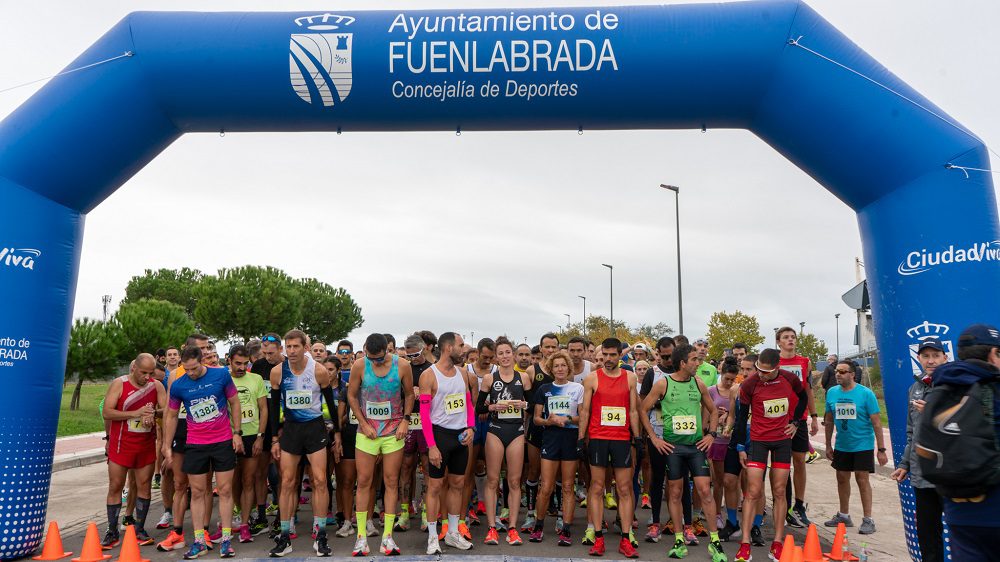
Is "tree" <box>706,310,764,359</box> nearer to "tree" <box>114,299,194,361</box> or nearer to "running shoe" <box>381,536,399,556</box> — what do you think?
"tree" <box>114,299,194,361</box>

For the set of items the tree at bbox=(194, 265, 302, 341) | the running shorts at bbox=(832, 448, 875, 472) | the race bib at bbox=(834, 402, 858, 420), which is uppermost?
the tree at bbox=(194, 265, 302, 341)

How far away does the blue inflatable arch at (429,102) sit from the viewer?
6734mm

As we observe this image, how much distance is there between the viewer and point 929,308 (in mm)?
6320

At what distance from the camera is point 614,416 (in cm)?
730

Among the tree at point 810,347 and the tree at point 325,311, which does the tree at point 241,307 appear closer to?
the tree at point 325,311

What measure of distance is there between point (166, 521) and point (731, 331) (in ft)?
126

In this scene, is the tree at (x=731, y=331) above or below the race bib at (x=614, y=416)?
above

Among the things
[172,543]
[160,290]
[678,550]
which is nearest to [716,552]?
[678,550]

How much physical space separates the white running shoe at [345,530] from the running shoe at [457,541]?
1.27 m

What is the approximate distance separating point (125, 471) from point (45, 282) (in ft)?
7.04

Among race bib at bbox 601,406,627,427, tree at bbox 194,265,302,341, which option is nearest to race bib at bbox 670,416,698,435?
race bib at bbox 601,406,627,427

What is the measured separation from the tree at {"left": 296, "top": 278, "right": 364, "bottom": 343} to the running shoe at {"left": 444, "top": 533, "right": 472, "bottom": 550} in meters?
67.6

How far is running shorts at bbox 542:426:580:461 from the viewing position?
755cm

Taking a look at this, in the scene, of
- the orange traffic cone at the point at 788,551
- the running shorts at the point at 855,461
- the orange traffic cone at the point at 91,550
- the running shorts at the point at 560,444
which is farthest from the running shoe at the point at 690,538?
the orange traffic cone at the point at 91,550
